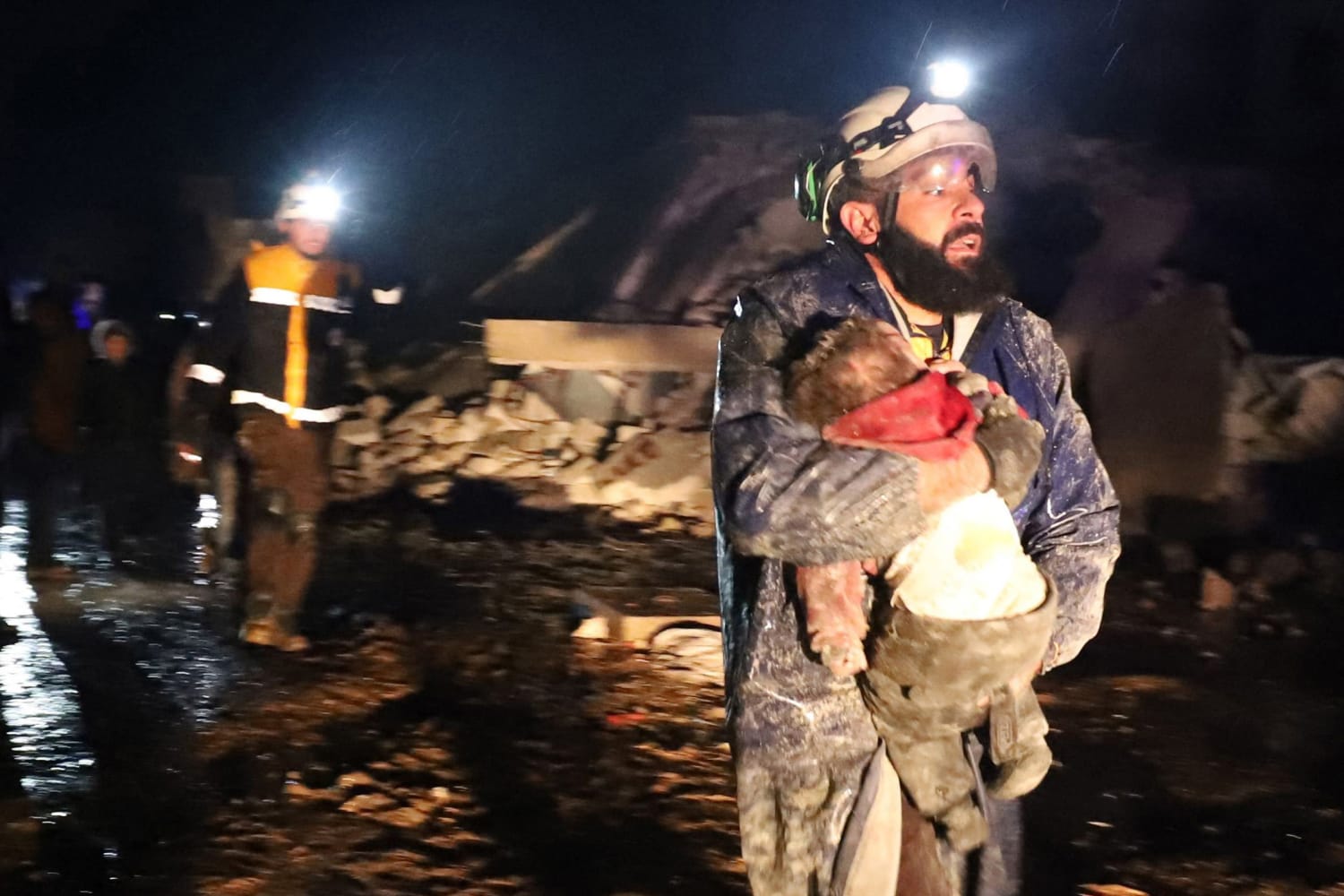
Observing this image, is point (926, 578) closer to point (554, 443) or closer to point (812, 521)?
point (812, 521)

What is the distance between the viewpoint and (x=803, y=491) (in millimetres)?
2047

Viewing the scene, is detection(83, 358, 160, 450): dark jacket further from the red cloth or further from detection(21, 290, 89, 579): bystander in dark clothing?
the red cloth

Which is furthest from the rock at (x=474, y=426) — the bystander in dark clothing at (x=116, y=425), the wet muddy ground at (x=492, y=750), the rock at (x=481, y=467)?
the wet muddy ground at (x=492, y=750)

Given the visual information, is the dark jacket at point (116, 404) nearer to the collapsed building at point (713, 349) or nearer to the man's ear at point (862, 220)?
the collapsed building at point (713, 349)

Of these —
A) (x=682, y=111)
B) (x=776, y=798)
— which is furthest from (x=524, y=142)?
(x=776, y=798)

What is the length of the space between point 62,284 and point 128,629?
254 centimetres

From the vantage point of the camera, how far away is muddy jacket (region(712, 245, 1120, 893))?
206 cm

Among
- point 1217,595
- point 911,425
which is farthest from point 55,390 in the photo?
point 1217,595

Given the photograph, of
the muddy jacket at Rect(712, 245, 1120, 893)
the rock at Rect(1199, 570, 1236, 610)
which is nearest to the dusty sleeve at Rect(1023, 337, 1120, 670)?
the muddy jacket at Rect(712, 245, 1120, 893)

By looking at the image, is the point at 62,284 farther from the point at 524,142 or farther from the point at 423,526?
the point at 524,142

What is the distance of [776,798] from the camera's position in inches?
95.0

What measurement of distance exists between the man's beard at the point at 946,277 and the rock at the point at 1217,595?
20.2 ft

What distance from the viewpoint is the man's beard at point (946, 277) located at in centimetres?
242

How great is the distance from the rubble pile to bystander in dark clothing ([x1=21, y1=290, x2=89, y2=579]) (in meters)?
2.78
